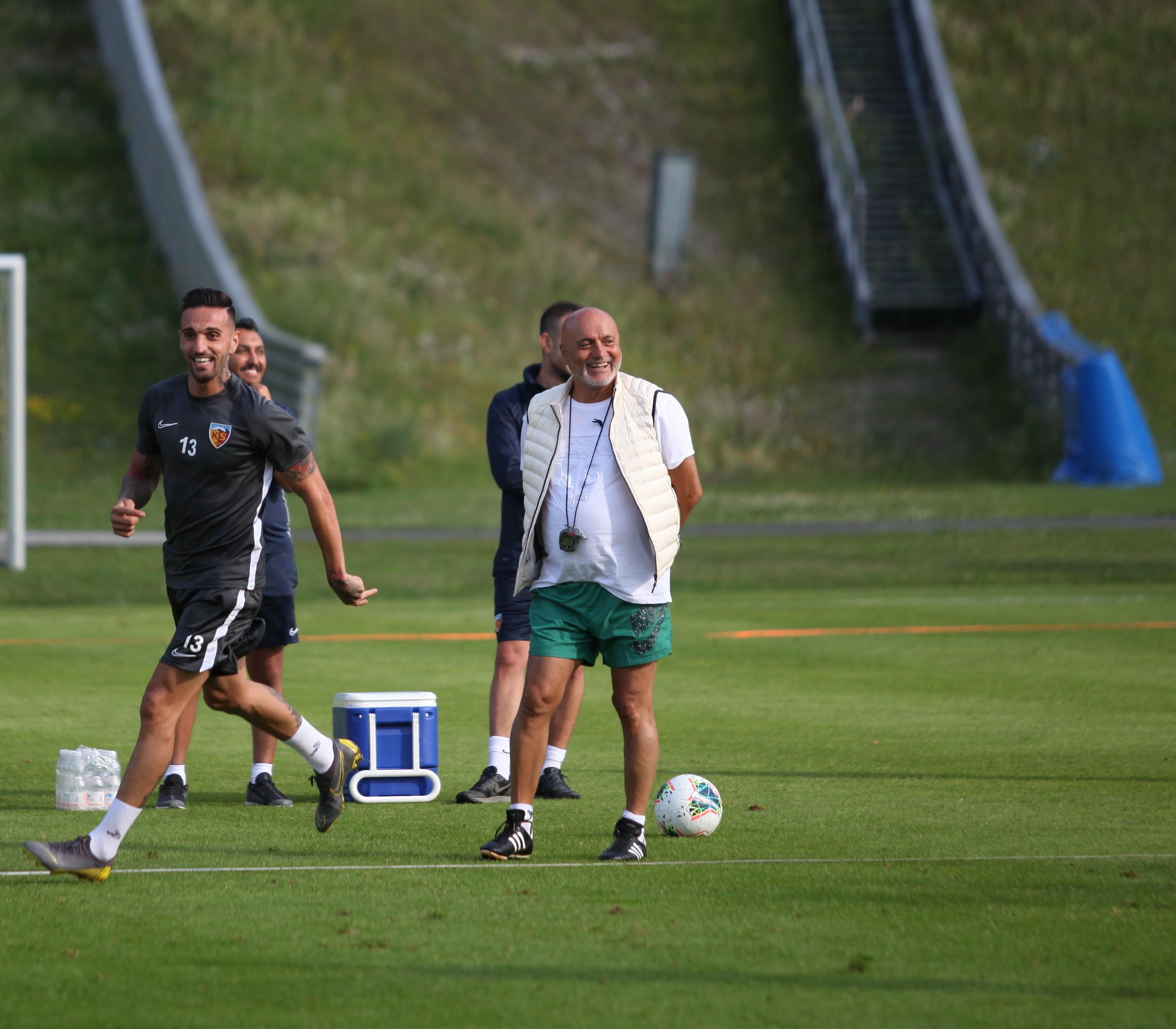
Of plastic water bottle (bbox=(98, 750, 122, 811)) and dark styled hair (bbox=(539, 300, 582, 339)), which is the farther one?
dark styled hair (bbox=(539, 300, 582, 339))

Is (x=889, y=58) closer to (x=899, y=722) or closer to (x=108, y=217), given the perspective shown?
(x=108, y=217)

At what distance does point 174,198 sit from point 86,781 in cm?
2711

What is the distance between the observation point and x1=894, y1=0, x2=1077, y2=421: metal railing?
31.8 metres

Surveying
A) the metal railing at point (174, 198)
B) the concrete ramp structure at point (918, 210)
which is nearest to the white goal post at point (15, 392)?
the metal railing at point (174, 198)

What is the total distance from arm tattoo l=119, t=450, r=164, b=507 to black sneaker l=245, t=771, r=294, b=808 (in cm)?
169

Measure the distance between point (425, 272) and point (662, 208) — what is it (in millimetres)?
5434

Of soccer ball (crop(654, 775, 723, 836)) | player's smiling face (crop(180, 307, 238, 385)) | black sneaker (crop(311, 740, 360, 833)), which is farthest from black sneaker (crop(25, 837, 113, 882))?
soccer ball (crop(654, 775, 723, 836))

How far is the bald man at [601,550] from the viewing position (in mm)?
6832

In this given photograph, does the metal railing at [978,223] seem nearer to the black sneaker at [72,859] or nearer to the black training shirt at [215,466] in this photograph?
the black training shirt at [215,466]

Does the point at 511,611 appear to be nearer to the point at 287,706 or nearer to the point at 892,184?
the point at 287,706

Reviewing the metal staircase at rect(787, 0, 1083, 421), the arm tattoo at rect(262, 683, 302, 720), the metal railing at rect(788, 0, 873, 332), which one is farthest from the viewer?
the metal railing at rect(788, 0, 873, 332)

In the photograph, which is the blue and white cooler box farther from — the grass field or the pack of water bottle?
the pack of water bottle

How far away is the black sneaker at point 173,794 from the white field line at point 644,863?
1308 millimetres

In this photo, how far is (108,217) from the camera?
1388 inches
